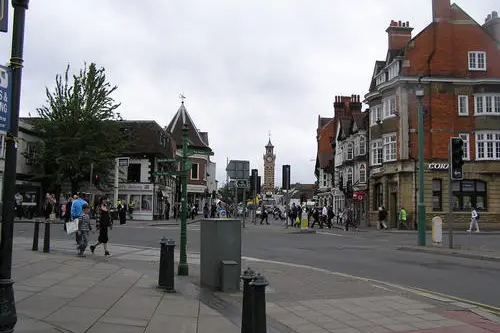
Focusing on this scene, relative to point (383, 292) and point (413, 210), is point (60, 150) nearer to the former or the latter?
point (413, 210)

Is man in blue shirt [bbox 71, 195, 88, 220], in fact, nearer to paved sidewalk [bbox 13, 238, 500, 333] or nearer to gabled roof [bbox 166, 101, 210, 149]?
paved sidewalk [bbox 13, 238, 500, 333]

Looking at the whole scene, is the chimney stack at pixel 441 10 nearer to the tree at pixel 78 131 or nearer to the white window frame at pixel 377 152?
the white window frame at pixel 377 152

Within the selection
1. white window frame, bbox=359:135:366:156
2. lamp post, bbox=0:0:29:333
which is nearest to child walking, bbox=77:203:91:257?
lamp post, bbox=0:0:29:333

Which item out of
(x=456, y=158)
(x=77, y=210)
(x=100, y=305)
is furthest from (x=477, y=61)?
(x=100, y=305)

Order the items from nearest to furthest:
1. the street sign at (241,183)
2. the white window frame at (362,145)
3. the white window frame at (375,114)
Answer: the street sign at (241,183), the white window frame at (375,114), the white window frame at (362,145)

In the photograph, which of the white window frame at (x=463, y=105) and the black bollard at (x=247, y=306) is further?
the white window frame at (x=463, y=105)

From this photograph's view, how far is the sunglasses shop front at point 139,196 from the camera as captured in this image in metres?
47.6

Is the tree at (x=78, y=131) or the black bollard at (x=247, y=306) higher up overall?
the tree at (x=78, y=131)

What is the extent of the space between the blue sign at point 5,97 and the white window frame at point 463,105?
40.0m

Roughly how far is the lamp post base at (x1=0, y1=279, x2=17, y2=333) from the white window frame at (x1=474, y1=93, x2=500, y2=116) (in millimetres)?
40591

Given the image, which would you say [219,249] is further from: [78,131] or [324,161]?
[324,161]

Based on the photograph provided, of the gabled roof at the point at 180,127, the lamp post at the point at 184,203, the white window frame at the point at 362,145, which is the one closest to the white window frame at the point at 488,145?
the white window frame at the point at 362,145

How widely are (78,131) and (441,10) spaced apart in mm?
30715

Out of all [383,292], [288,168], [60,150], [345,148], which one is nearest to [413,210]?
[288,168]
